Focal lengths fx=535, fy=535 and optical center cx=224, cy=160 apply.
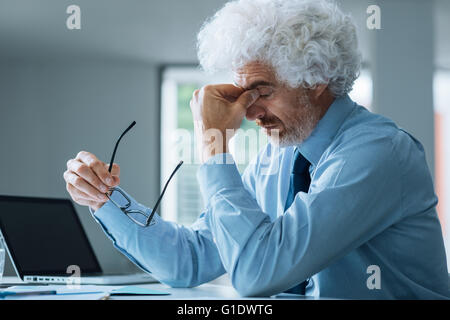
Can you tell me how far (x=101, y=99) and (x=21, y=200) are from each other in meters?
3.21

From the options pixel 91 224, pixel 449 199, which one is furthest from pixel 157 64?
pixel 449 199

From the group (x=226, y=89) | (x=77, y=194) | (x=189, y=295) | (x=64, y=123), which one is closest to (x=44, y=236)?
(x=77, y=194)

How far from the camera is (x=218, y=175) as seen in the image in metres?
0.93

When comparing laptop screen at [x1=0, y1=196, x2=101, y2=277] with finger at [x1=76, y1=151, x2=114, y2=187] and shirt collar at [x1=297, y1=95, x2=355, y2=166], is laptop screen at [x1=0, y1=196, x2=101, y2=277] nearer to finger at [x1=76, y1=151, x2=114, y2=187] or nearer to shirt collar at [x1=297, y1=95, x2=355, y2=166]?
finger at [x1=76, y1=151, x2=114, y2=187]

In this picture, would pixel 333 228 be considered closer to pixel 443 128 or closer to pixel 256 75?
pixel 256 75

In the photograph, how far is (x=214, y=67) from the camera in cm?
116

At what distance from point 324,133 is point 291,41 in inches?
7.6

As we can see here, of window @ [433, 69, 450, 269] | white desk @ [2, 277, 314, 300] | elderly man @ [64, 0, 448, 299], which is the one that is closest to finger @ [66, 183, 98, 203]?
elderly man @ [64, 0, 448, 299]

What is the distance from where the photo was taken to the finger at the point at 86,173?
40.0 inches

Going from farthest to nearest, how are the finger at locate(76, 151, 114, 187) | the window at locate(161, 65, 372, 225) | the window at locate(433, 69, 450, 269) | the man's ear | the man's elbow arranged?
1. the window at locate(161, 65, 372, 225)
2. the window at locate(433, 69, 450, 269)
3. the man's ear
4. the finger at locate(76, 151, 114, 187)
5. the man's elbow

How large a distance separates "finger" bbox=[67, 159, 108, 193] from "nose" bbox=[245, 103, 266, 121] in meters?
0.32

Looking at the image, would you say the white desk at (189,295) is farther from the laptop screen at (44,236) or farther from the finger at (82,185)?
the finger at (82,185)

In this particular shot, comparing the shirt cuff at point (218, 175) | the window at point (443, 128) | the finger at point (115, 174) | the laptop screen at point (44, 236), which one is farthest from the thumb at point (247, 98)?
the window at point (443, 128)

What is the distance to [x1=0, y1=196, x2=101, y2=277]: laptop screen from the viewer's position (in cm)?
122
